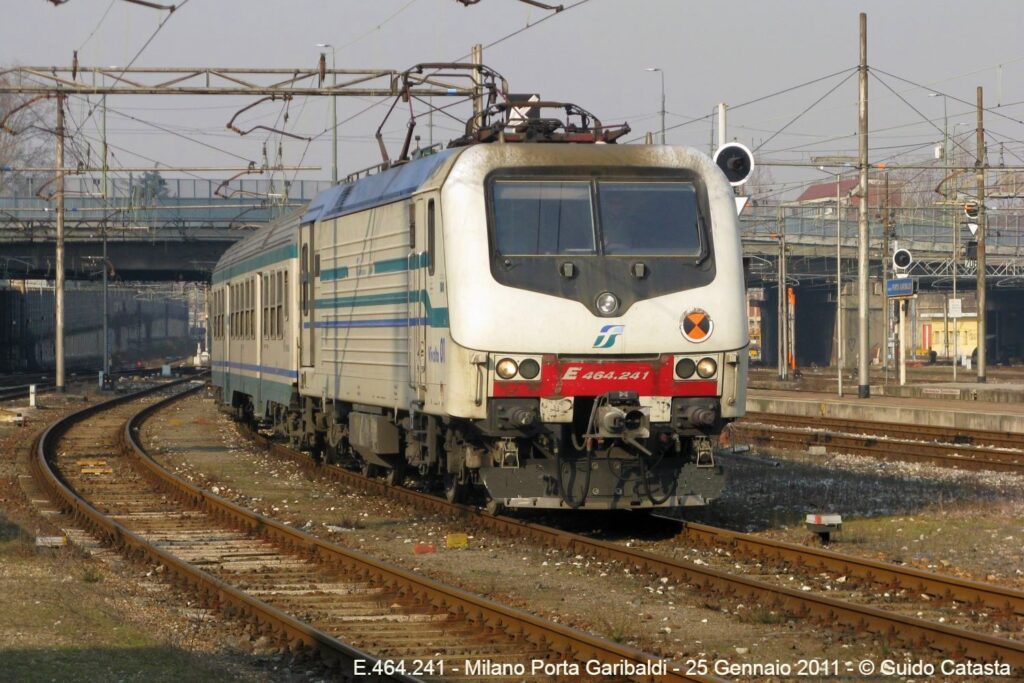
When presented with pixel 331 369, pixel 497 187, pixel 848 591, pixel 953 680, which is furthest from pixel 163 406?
pixel 953 680

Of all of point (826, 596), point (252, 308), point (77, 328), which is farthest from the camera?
point (77, 328)

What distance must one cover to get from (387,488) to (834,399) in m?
20.6

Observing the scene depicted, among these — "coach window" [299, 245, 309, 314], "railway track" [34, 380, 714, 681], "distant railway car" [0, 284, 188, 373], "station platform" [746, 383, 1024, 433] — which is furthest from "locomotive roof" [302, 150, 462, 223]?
"distant railway car" [0, 284, 188, 373]

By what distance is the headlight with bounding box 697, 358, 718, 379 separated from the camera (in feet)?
42.1

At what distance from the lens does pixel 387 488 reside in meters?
17.2

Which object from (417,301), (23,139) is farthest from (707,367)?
(23,139)

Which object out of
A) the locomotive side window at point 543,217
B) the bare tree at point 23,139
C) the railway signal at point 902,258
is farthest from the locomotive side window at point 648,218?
the bare tree at point 23,139

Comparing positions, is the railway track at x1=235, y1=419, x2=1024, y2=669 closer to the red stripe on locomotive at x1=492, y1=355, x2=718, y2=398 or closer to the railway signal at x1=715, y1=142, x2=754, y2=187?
the red stripe on locomotive at x1=492, y1=355, x2=718, y2=398

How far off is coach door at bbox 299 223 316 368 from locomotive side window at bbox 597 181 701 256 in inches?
271

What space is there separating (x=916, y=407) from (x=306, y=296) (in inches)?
648

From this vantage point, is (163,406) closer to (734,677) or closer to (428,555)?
(428,555)

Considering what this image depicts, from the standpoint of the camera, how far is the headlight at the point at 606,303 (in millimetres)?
12625

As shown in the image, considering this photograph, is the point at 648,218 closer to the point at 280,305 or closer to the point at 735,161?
the point at 735,161

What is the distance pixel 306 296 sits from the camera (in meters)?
19.4
